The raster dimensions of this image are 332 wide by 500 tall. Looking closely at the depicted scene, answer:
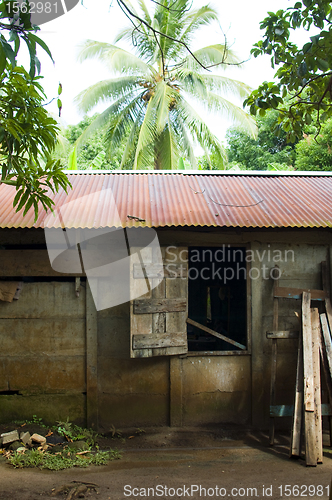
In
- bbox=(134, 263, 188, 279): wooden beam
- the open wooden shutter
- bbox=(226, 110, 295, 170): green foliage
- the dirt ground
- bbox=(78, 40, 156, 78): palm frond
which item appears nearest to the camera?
the dirt ground

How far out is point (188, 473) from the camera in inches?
158

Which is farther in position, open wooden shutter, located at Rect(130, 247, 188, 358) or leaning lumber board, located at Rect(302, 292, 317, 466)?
open wooden shutter, located at Rect(130, 247, 188, 358)

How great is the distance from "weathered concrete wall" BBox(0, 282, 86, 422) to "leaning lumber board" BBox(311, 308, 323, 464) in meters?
2.75

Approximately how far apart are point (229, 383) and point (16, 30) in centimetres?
445

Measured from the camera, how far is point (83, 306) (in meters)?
5.05

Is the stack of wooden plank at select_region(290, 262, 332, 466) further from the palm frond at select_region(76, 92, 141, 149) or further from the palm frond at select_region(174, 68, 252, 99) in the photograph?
the palm frond at select_region(76, 92, 141, 149)

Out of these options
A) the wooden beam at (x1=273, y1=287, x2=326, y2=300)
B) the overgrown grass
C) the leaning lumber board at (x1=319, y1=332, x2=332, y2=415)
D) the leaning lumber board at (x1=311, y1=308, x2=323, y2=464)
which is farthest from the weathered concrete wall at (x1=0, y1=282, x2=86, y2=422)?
the leaning lumber board at (x1=319, y1=332, x2=332, y2=415)

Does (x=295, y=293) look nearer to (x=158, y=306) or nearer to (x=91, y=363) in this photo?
(x=158, y=306)

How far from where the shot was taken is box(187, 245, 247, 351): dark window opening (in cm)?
695

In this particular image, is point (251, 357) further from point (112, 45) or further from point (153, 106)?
point (112, 45)

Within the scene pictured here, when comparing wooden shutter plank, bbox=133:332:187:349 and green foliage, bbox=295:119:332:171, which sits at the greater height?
green foliage, bbox=295:119:332:171

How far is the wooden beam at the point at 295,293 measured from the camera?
4.96m

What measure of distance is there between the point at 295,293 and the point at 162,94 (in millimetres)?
8144
